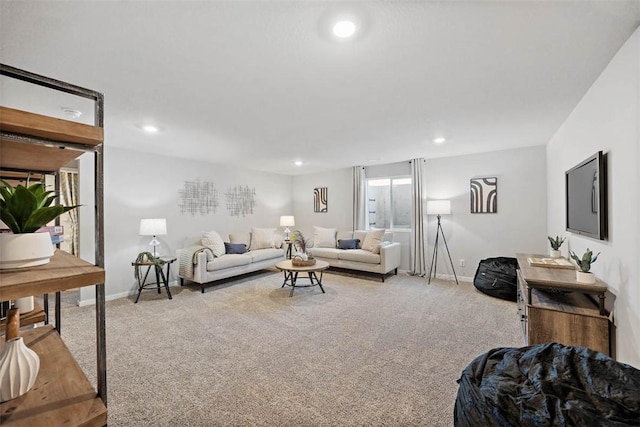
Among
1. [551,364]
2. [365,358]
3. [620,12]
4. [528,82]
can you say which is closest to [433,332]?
[365,358]

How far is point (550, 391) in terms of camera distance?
122cm

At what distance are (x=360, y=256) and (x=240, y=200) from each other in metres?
2.87

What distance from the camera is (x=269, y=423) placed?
1.70 meters

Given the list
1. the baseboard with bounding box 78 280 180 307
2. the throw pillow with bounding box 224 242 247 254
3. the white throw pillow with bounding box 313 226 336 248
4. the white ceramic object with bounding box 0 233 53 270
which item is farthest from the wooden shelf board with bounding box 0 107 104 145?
the white throw pillow with bounding box 313 226 336 248

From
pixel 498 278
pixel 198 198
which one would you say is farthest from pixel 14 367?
pixel 198 198

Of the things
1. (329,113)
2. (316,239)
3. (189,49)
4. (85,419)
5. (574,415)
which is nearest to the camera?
(85,419)

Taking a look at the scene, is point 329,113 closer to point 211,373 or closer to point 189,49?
point 189,49

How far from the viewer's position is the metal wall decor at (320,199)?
6.98m

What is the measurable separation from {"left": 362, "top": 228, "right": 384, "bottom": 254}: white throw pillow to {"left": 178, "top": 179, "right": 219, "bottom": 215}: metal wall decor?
3096 mm

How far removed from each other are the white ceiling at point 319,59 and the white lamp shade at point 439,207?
1.73 metres

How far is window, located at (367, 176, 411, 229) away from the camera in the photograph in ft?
19.5

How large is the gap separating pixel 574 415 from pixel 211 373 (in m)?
2.20

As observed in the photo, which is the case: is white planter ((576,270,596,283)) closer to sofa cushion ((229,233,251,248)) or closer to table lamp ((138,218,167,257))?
table lamp ((138,218,167,257))

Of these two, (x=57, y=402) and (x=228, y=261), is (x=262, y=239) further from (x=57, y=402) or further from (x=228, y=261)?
(x=57, y=402)
